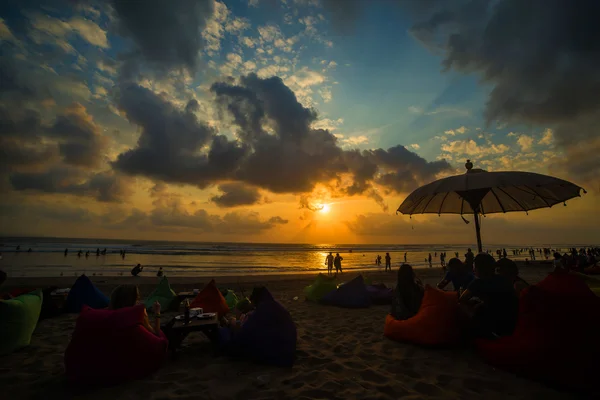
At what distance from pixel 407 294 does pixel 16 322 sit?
717 cm

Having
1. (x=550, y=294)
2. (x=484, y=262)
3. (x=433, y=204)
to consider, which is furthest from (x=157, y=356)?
(x=433, y=204)

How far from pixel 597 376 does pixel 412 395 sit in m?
2.05

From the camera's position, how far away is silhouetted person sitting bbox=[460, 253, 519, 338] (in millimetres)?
4137

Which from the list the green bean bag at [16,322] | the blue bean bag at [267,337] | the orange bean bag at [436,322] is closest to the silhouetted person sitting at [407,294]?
the orange bean bag at [436,322]

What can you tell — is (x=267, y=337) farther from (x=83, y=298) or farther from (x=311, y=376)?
(x=83, y=298)

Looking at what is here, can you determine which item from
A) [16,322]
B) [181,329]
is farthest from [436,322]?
[16,322]

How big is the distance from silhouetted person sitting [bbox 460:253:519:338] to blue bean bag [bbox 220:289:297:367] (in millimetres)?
3060

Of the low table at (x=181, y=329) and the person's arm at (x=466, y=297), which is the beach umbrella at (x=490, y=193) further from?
the low table at (x=181, y=329)

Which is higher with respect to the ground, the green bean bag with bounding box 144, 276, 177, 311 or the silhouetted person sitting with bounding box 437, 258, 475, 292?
the silhouetted person sitting with bounding box 437, 258, 475, 292

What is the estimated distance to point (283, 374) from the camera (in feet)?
13.0

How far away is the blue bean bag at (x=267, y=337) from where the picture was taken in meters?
4.28

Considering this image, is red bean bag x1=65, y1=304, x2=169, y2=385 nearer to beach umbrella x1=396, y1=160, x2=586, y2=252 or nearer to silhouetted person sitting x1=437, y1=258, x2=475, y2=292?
beach umbrella x1=396, y1=160, x2=586, y2=252

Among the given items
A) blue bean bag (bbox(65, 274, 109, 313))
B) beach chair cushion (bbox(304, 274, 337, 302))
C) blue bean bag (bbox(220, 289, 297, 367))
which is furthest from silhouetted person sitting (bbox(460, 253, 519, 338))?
blue bean bag (bbox(65, 274, 109, 313))

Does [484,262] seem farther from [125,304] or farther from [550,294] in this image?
[125,304]
